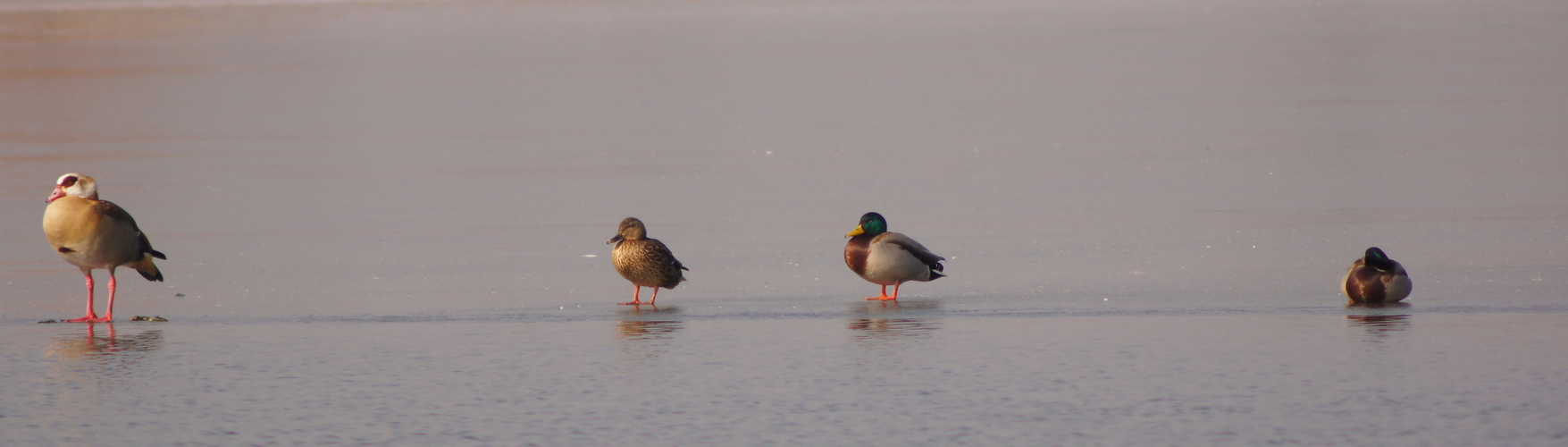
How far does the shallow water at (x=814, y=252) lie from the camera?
5266 millimetres

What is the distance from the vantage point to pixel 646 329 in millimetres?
6816

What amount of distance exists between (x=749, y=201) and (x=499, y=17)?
1133 inches

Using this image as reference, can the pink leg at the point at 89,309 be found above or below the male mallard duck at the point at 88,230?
below

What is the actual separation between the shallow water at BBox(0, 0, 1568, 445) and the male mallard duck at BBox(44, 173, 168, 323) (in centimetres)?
26

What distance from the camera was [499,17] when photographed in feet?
127

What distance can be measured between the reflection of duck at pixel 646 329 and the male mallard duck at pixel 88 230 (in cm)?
215

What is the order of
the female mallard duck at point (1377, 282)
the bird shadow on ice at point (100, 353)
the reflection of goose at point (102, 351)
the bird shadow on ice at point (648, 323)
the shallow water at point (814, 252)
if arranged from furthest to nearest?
the female mallard duck at point (1377, 282) → the bird shadow on ice at point (648, 323) → the reflection of goose at point (102, 351) → the bird shadow on ice at point (100, 353) → the shallow water at point (814, 252)

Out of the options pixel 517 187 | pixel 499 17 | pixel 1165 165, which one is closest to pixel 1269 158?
pixel 1165 165

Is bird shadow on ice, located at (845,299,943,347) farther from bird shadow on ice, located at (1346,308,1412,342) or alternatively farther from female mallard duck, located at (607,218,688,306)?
bird shadow on ice, located at (1346,308,1412,342)

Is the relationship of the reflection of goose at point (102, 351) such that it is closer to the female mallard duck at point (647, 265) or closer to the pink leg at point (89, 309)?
the pink leg at point (89, 309)

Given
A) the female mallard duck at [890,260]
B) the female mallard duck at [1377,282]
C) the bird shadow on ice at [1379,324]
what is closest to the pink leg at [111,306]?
the female mallard duck at [890,260]

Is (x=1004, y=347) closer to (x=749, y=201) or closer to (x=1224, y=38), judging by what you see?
(x=749, y=201)

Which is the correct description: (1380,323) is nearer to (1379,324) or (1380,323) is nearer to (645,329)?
(1379,324)

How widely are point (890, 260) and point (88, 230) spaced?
11.0 feet
